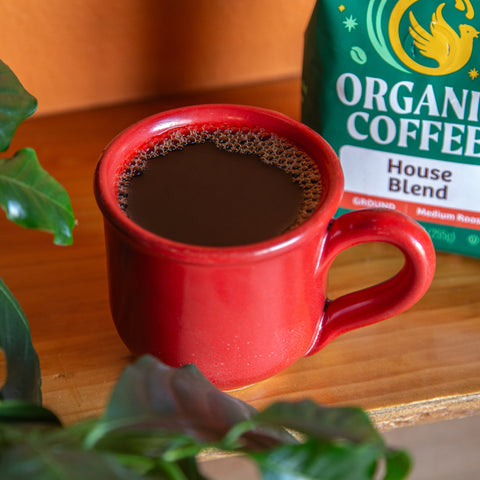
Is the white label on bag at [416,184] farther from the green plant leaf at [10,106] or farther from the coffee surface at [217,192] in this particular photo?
the green plant leaf at [10,106]

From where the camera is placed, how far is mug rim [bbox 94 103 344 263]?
0.40 meters

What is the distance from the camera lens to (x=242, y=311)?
433 mm

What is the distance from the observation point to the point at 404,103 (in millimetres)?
544

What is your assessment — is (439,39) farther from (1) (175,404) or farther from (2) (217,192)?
(1) (175,404)

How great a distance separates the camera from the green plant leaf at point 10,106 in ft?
1.39

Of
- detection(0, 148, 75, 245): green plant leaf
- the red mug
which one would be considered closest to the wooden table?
the red mug

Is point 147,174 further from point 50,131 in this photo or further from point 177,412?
point 50,131

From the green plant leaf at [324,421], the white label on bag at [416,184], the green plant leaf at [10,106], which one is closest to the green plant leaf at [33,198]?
the green plant leaf at [10,106]

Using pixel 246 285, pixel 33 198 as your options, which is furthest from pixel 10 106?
pixel 246 285

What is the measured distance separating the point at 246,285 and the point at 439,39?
234 millimetres

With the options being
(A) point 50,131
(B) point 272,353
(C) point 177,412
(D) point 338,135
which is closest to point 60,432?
(C) point 177,412

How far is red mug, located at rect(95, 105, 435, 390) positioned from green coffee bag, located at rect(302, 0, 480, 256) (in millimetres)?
76

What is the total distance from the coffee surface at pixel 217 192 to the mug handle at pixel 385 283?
0.10 feet

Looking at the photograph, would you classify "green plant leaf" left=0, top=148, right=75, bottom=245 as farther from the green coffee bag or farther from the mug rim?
the green coffee bag
